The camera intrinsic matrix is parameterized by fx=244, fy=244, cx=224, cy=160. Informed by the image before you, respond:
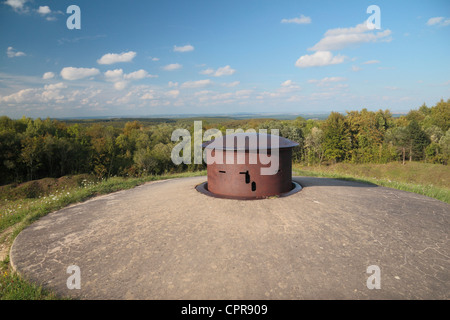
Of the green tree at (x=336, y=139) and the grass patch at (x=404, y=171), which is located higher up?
the green tree at (x=336, y=139)

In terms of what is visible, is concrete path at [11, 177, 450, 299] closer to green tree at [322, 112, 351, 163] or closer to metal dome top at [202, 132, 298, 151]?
metal dome top at [202, 132, 298, 151]

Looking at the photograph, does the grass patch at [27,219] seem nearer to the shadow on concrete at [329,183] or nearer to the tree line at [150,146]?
the shadow on concrete at [329,183]

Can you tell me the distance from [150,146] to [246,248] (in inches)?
1736

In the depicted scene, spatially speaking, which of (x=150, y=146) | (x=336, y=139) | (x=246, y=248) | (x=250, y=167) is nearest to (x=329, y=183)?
(x=250, y=167)

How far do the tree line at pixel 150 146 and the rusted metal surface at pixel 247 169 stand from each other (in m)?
23.2

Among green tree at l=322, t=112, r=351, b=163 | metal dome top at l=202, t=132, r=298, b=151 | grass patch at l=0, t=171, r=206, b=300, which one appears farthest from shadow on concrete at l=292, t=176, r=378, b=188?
green tree at l=322, t=112, r=351, b=163

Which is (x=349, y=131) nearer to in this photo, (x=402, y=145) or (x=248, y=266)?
(x=402, y=145)

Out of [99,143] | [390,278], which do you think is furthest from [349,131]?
[390,278]

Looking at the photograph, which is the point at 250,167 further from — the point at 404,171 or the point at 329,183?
the point at 404,171

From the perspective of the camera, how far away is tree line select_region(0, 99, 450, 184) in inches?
1264

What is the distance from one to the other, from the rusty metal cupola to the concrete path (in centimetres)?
47

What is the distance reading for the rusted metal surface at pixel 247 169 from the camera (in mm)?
6699

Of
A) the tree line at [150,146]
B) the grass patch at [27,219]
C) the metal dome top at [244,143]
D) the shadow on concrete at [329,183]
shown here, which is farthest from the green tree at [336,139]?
the metal dome top at [244,143]
